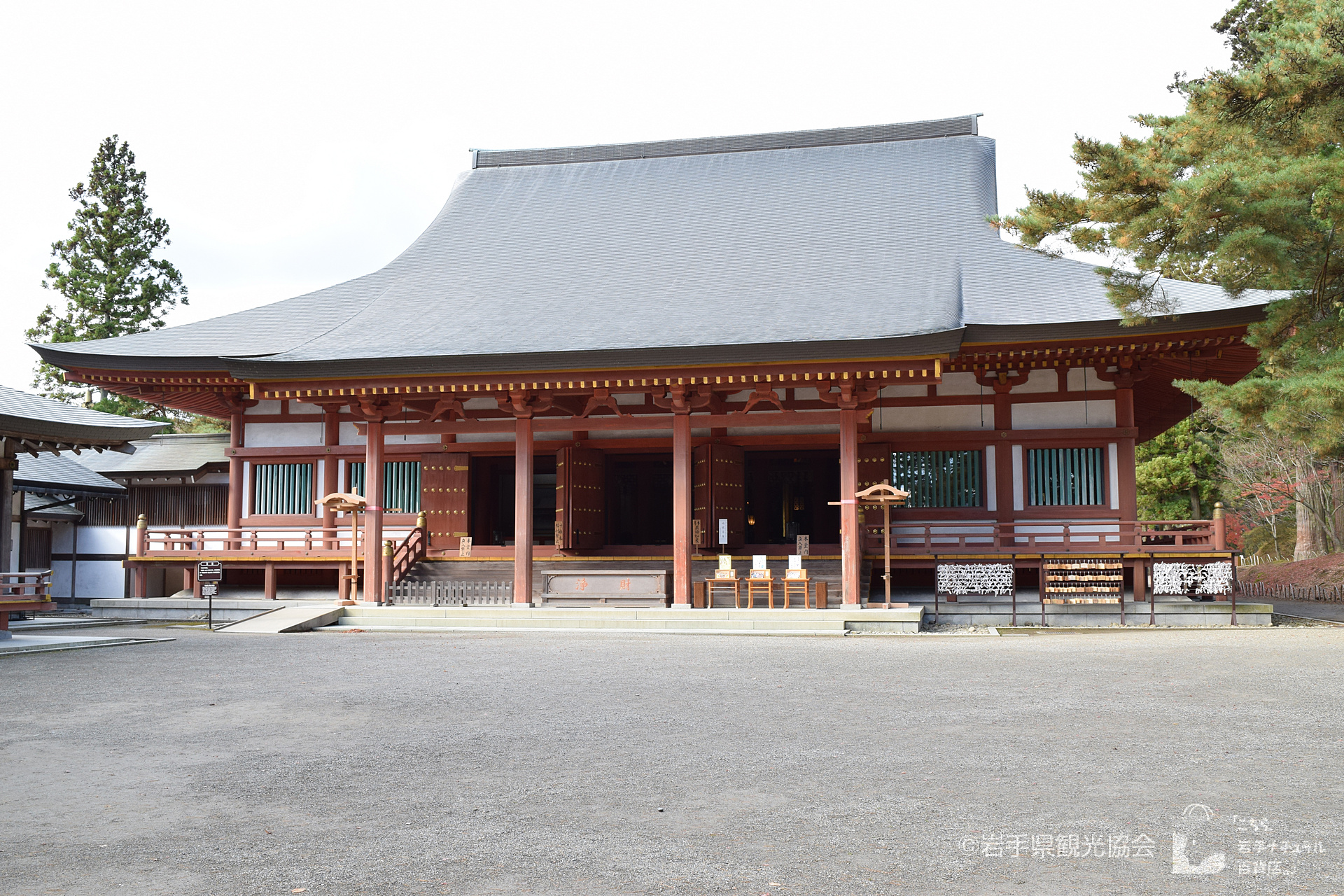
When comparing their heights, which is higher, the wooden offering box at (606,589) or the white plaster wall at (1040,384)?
the white plaster wall at (1040,384)

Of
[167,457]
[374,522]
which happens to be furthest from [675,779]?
[167,457]

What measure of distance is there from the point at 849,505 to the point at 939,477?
10.6 feet

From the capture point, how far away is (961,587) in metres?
16.1

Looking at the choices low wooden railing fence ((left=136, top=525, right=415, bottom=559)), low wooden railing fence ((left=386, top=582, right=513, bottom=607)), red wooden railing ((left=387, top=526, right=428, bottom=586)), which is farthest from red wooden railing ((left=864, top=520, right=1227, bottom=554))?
low wooden railing fence ((left=136, top=525, right=415, bottom=559))

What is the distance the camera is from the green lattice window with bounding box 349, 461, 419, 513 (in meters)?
20.2

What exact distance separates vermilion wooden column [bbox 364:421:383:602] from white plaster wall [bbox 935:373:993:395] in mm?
9230

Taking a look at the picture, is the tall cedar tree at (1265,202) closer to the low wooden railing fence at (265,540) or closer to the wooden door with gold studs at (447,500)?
the wooden door with gold studs at (447,500)

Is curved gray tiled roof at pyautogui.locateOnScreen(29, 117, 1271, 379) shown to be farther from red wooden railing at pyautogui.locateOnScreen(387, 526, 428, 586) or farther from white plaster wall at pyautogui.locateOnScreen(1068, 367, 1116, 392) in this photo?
red wooden railing at pyautogui.locateOnScreen(387, 526, 428, 586)

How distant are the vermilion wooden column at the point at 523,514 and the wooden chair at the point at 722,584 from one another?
110 inches

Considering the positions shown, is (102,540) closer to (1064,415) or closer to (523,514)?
(523,514)

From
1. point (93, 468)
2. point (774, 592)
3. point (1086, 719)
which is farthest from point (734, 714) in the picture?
point (93, 468)

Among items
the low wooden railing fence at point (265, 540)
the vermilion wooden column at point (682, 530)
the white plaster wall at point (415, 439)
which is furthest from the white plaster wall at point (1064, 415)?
the low wooden railing fence at point (265, 540)

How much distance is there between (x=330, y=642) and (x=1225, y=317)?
12854 mm

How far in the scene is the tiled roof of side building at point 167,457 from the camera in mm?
21578
